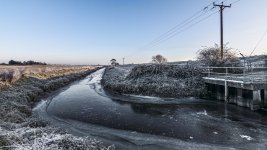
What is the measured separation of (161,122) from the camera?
1316 centimetres

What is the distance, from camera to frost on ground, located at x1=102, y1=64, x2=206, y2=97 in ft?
71.8

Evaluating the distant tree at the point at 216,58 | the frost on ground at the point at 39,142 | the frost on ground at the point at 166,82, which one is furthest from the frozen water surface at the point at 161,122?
the distant tree at the point at 216,58

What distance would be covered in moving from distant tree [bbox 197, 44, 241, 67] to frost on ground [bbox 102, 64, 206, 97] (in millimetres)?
2136

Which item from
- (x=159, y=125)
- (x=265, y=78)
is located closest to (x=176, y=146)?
(x=159, y=125)

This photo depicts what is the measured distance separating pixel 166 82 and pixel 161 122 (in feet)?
→ 36.8

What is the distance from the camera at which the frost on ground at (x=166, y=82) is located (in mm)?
21891

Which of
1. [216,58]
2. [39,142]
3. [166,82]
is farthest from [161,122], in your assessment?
[216,58]

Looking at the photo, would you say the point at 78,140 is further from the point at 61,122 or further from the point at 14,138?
the point at 61,122

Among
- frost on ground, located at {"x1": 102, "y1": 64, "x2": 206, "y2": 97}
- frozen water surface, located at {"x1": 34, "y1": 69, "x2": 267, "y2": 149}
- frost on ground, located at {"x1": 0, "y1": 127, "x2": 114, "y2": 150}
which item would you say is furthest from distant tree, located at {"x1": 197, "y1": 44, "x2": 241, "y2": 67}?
frost on ground, located at {"x1": 0, "y1": 127, "x2": 114, "y2": 150}

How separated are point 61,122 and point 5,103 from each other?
12.8 feet

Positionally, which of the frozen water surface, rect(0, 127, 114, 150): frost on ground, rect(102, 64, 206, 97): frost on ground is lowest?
the frozen water surface

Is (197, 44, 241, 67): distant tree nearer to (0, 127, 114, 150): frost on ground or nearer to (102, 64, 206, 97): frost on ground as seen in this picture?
(102, 64, 206, 97): frost on ground

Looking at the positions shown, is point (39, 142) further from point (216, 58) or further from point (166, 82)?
point (216, 58)

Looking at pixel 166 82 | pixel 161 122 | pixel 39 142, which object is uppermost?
pixel 166 82
